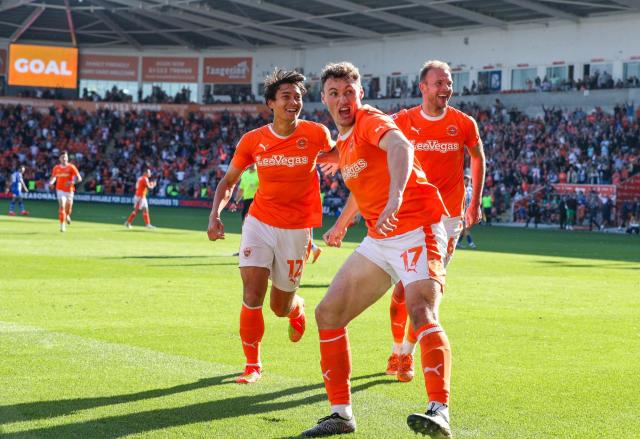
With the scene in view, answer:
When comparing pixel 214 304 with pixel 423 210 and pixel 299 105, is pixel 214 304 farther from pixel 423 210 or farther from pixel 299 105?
pixel 423 210

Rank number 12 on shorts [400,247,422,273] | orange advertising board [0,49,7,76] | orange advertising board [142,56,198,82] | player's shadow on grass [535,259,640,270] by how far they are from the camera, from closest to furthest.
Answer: number 12 on shorts [400,247,422,273] → player's shadow on grass [535,259,640,270] → orange advertising board [0,49,7,76] → orange advertising board [142,56,198,82]

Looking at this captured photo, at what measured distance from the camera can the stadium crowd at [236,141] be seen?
44.9m

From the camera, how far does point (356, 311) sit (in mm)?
6371

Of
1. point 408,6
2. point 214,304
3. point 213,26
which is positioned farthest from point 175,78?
point 214,304

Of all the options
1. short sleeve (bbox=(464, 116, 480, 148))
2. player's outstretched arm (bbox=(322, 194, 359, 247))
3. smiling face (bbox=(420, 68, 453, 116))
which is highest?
smiling face (bbox=(420, 68, 453, 116))

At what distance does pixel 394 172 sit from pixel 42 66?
6898cm

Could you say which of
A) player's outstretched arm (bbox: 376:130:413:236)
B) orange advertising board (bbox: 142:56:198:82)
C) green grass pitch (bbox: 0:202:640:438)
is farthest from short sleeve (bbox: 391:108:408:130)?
orange advertising board (bbox: 142:56:198:82)

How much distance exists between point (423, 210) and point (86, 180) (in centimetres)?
6080

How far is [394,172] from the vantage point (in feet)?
19.4

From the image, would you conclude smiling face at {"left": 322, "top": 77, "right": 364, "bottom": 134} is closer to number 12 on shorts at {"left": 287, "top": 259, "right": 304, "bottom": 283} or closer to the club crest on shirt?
the club crest on shirt

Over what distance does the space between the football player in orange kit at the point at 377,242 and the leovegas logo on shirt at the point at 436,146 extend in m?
2.20

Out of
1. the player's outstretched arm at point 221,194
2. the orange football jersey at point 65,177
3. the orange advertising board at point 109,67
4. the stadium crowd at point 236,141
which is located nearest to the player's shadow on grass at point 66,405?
the player's outstretched arm at point 221,194

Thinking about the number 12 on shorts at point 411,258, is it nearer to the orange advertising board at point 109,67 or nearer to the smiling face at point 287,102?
the smiling face at point 287,102

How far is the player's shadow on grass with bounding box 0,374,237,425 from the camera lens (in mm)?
6367
